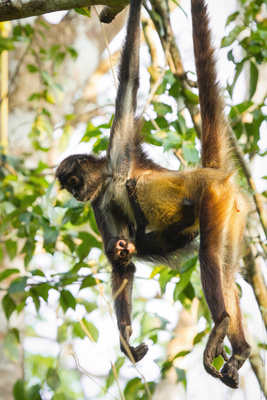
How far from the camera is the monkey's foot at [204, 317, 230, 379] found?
3877 mm

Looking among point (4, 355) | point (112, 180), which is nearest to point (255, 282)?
point (112, 180)

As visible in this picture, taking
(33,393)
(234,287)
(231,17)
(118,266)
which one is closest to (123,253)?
(118,266)

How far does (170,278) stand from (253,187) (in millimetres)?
1240

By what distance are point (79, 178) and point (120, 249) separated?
82 centimetres

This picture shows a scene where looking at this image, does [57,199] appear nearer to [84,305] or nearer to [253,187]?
[84,305]

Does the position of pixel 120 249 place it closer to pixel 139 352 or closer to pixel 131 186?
pixel 131 186

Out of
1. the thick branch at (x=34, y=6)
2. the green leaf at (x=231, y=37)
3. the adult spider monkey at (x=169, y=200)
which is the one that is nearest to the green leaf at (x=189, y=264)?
the adult spider monkey at (x=169, y=200)

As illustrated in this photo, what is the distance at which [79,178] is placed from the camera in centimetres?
514

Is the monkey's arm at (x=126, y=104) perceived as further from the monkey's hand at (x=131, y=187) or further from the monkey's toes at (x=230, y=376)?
the monkey's toes at (x=230, y=376)

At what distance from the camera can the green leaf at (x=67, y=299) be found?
17.6 feet

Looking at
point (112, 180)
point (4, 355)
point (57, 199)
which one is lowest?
point (4, 355)

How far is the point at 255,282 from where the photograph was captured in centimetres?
525

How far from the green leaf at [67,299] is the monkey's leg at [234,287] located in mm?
1624

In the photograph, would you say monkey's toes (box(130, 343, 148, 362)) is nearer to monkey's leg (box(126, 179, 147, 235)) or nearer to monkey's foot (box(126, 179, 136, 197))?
monkey's leg (box(126, 179, 147, 235))
